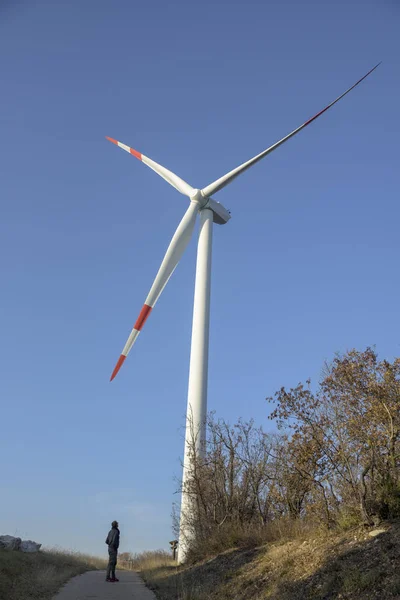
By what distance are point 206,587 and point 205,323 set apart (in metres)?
15.4

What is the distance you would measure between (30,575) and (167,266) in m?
16.0

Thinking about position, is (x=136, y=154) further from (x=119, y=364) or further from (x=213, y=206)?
(x=119, y=364)

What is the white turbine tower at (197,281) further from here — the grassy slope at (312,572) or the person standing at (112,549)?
the grassy slope at (312,572)

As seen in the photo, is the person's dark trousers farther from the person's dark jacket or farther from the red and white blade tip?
the red and white blade tip

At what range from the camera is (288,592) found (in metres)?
9.27

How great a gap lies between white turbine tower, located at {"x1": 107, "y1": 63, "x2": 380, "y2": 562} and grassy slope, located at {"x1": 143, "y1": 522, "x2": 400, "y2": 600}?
26.6ft

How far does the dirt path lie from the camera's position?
1327cm

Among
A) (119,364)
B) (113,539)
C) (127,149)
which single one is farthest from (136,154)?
(113,539)

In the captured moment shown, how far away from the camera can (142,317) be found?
27125mm

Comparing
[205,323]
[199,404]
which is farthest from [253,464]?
[205,323]

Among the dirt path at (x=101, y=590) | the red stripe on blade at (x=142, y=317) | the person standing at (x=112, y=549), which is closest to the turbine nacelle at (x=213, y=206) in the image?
the red stripe on blade at (x=142, y=317)

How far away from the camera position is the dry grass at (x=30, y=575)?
13.5 m

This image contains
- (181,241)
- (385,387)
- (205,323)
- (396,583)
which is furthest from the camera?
(181,241)

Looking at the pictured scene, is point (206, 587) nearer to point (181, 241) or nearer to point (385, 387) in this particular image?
point (385, 387)
